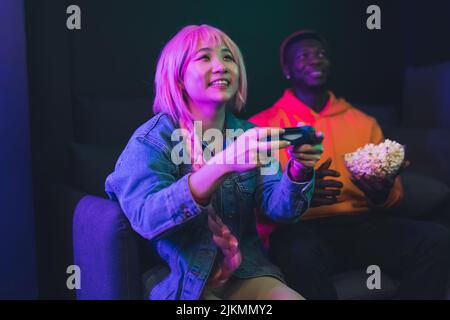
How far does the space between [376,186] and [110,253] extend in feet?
2.40

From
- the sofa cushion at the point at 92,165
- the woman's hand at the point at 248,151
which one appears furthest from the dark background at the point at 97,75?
the woman's hand at the point at 248,151

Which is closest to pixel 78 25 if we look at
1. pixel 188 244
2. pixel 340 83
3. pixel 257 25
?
pixel 257 25

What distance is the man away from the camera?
4.36ft

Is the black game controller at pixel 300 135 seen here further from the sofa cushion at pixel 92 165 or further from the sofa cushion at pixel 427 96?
the sofa cushion at pixel 427 96

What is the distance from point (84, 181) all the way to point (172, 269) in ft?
1.56

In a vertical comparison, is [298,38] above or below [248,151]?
above

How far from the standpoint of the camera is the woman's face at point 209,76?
113 cm

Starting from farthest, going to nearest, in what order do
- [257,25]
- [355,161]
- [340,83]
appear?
[340,83] < [257,25] < [355,161]

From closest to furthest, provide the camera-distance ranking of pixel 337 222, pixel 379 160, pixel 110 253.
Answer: pixel 110 253 → pixel 379 160 → pixel 337 222

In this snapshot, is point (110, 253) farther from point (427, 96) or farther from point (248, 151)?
point (427, 96)

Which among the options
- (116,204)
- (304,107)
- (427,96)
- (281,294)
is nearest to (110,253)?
(116,204)

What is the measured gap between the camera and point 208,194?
998 mm
